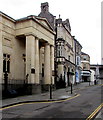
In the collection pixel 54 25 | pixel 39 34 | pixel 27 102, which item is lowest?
pixel 27 102

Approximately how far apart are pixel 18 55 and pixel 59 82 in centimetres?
1139

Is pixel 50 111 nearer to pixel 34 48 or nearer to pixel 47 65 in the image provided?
pixel 34 48

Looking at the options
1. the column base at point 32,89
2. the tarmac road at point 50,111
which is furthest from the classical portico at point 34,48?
the tarmac road at point 50,111

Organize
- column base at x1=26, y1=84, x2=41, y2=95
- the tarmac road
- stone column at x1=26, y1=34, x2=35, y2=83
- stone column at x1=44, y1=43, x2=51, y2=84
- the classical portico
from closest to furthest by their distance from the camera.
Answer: the tarmac road, column base at x1=26, y1=84, x2=41, y2=95, stone column at x1=26, y1=34, x2=35, y2=83, the classical portico, stone column at x1=44, y1=43, x2=51, y2=84

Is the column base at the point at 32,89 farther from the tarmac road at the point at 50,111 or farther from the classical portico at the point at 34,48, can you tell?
the tarmac road at the point at 50,111

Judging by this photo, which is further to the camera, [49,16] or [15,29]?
[49,16]

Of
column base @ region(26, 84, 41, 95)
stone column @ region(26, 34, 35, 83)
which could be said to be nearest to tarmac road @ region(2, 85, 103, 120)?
column base @ region(26, 84, 41, 95)

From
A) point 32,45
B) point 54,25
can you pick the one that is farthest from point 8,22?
point 54,25

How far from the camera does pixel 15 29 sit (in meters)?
21.2

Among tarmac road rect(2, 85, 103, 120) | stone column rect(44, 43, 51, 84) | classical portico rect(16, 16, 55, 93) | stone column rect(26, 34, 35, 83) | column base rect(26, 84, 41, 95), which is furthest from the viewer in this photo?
stone column rect(44, 43, 51, 84)

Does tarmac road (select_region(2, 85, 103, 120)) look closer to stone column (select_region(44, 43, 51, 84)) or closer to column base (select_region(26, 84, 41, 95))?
column base (select_region(26, 84, 41, 95))

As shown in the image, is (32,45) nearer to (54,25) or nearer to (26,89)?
(26,89)

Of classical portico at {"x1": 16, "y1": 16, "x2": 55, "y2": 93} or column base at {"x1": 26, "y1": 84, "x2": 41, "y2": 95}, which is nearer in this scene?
column base at {"x1": 26, "y1": 84, "x2": 41, "y2": 95}

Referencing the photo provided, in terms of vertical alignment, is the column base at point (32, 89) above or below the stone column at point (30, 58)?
below
